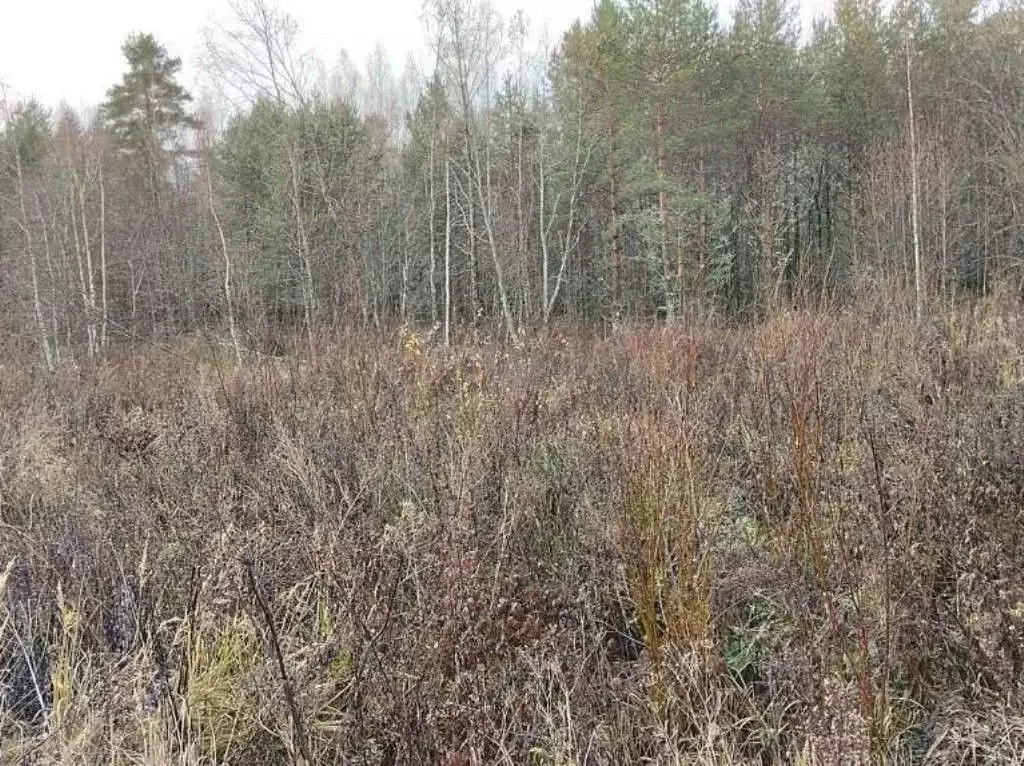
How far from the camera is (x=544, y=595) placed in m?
2.47

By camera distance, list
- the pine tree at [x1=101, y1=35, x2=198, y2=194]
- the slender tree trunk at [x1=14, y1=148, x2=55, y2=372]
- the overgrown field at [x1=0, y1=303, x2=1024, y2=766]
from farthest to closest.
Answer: the pine tree at [x1=101, y1=35, x2=198, y2=194] < the slender tree trunk at [x1=14, y1=148, x2=55, y2=372] < the overgrown field at [x1=0, y1=303, x2=1024, y2=766]

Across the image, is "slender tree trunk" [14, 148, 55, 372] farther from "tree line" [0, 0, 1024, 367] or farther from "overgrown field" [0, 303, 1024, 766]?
"overgrown field" [0, 303, 1024, 766]

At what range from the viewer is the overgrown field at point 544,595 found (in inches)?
75.4

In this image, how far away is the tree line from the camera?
15633 millimetres

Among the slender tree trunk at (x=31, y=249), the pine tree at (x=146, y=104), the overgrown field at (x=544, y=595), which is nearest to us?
the overgrown field at (x=544, y=595)

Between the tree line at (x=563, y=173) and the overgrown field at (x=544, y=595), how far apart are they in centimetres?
1065

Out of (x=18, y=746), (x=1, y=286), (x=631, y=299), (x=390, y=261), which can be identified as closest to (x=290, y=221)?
(x=390, y=261)

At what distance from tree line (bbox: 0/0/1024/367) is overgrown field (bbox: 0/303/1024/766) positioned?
10647 millimetres

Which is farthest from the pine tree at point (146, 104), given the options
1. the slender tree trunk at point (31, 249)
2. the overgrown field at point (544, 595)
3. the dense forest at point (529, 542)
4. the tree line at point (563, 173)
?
the overgrown field at point (544, 595)

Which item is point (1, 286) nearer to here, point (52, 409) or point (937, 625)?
point (52, 409)

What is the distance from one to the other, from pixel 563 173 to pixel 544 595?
17.5m

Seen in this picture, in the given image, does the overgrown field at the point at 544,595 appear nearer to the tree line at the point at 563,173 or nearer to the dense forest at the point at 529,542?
the dense forest at the point at 529,542

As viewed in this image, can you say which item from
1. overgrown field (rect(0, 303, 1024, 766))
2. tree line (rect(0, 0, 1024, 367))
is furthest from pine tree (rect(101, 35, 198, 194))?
overgrown field (rect(0, 303, 1024, 766))

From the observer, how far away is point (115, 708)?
76.8 inches
